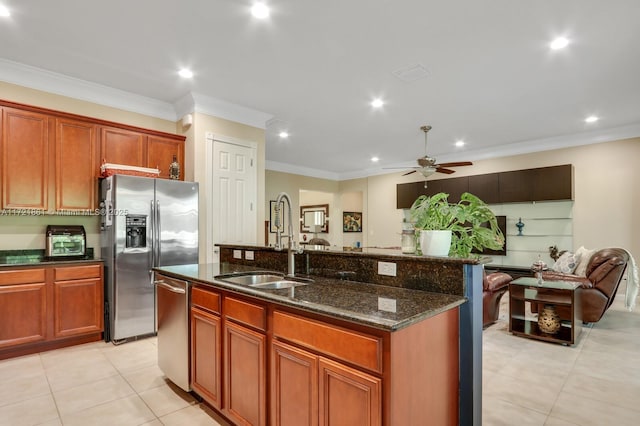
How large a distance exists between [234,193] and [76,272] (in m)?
1.95

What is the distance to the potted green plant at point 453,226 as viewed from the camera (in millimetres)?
1925

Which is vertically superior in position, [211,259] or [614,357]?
[211,259]

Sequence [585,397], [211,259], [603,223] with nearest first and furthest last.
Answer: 1. [585,397]
2. [211,259]
3. [603,223]

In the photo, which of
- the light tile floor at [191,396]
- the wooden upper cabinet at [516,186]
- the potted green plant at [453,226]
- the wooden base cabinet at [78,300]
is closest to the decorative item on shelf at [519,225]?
the wooden upper cabinet at [516,186]

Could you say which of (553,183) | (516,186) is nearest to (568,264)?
(553,183)

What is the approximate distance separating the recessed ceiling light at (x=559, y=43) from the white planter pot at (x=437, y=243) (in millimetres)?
2276

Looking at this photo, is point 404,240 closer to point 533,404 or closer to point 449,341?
point 449,341

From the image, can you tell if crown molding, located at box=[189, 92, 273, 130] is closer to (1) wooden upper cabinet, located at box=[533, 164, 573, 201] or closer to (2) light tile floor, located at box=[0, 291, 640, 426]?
(2) light tile floor, located at box=[0, 291, 640, 426]

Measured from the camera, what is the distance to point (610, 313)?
478 cm

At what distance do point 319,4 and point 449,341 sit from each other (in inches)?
94.6

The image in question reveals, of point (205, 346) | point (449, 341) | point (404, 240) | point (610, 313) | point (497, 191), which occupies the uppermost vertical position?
point (497, 191)

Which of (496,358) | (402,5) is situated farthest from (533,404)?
(402,5)

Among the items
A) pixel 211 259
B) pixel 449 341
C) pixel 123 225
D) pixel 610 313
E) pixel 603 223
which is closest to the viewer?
pixel 449 341

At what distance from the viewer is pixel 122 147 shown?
3945mm
